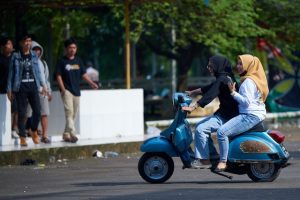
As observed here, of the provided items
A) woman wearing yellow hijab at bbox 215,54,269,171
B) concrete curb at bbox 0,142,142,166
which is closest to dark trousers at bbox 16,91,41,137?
concrete curb at bbox 0,142,142,166

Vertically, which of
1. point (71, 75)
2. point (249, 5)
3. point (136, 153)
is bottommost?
point (136, 153)

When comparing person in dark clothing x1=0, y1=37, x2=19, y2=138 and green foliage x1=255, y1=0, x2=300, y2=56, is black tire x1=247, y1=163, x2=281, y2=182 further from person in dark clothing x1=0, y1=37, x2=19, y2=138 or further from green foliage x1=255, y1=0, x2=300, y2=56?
green foliage x1=255, y1=0, x2=300, y2=56

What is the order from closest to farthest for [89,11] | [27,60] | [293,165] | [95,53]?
[293,165], [27,60], [89,11], [95,53]

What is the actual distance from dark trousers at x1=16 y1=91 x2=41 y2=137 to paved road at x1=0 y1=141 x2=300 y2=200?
117 centimetres

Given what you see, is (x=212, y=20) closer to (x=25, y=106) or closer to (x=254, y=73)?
(x=25, y=106)

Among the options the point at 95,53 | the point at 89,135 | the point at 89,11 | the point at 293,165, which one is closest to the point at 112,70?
the point at 95,53

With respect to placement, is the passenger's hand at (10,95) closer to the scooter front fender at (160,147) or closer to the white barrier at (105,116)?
the white barrier at (105,116)

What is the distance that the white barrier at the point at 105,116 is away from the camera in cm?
2078

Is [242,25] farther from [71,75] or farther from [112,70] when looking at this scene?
[112,70]

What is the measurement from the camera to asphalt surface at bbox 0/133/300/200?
40.4 feet

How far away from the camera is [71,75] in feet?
64.1

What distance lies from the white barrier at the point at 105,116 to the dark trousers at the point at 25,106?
49.0 inches

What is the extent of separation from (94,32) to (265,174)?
2878 centimetres

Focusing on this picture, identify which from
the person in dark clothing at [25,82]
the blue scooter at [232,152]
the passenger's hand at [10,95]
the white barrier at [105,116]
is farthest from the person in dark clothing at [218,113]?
the white barrier at [105,116]
